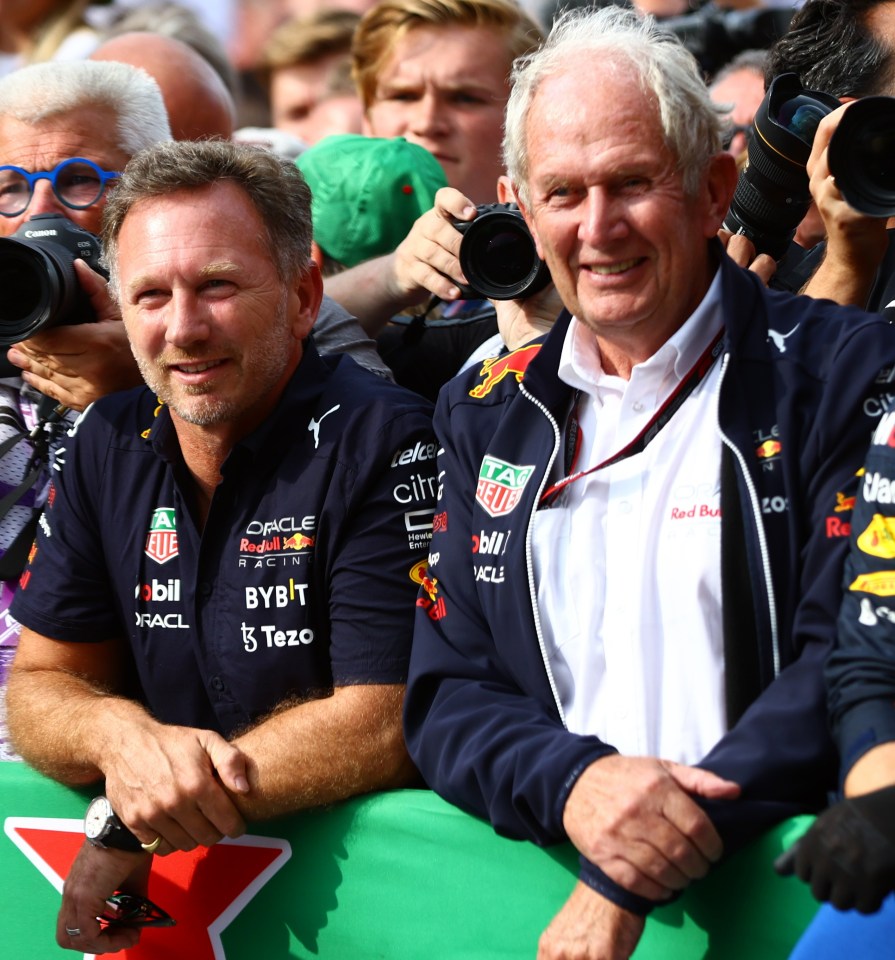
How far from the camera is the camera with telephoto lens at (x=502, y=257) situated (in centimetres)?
307

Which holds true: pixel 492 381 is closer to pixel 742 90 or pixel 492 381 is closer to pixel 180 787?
pixel 180 787

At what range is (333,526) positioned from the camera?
9.45 ft

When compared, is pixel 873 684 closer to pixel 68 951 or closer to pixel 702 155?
pixel 702 155

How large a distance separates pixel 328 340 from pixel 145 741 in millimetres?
1199

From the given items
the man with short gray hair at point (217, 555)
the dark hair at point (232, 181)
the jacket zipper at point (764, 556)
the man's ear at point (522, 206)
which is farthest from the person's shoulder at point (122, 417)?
the jacket zipper at point (764, 556)

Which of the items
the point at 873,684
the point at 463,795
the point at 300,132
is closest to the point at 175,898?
the point at 463,795

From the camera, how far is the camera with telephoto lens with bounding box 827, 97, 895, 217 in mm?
2646

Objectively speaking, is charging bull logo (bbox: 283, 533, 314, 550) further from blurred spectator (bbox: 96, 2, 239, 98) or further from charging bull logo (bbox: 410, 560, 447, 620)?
blurred spectator (bbox: 96, 2, 239, 98)

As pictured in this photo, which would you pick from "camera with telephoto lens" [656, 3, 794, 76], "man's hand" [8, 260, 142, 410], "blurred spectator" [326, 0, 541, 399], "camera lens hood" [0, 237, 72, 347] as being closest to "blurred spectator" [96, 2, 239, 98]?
"blurred spectator" [326, 0, 541, 399]

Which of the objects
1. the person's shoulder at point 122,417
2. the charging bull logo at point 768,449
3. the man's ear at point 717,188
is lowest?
the charging bull logo at point 768,449

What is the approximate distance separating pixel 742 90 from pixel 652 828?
361 cm

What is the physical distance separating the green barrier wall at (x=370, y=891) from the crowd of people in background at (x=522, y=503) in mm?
71

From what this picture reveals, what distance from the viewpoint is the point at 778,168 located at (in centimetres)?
300

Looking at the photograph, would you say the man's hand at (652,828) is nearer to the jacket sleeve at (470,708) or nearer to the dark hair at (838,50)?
the jacket sleeve at (470,708)
